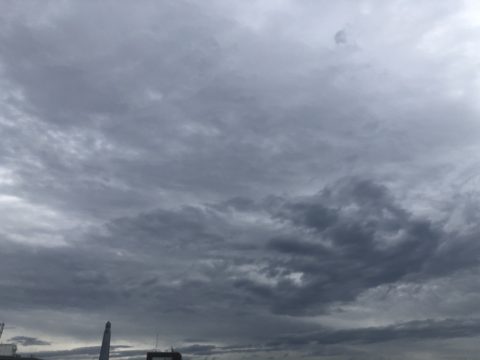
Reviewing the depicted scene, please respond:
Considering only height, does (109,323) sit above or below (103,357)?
above

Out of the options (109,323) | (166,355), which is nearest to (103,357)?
(109,323)

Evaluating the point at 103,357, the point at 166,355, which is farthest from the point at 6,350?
the point at 166,355

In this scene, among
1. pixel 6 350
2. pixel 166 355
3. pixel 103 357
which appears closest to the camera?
pixel 6 350

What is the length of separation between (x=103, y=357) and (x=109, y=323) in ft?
31.4

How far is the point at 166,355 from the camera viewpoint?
15300 cm

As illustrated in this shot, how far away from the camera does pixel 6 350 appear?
5022 inches

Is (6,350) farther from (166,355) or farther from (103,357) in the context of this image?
(166,355)

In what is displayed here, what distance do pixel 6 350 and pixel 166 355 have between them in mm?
47385

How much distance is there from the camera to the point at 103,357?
136625 millimetres

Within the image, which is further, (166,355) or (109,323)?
(166,355)

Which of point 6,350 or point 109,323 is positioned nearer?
point 6,350

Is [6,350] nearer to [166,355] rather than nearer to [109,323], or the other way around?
[109,323]

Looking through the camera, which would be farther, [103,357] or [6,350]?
[103,357]

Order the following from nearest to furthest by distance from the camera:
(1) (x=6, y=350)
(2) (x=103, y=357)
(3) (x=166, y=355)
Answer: (1) (x=6, y=350)
(2) (x=103, y=357)
(3) (x=166, y=355)
